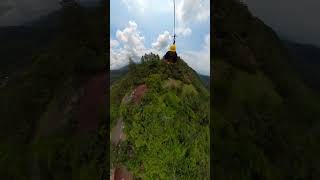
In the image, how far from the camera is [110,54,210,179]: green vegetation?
2.98 meters

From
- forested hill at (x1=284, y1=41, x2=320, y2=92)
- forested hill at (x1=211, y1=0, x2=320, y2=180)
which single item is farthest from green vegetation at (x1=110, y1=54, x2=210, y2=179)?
forested hill at (x1=284, y1=41, x2=320, y2=92)

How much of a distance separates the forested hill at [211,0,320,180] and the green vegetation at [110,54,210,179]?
0.27 feet

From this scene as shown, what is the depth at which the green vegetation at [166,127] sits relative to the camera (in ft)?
9.78

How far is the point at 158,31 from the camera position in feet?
9.80

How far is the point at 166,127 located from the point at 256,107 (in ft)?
1.56
